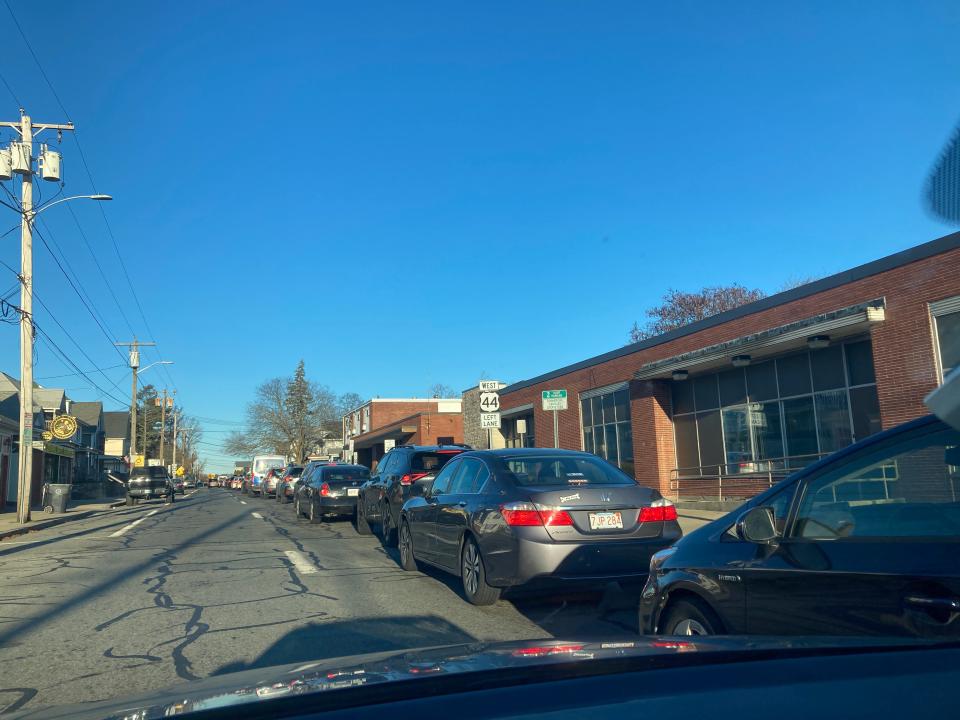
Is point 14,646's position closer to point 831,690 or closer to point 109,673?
point 109,673

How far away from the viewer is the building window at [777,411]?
16.2 m

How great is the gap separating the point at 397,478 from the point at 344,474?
5.93m

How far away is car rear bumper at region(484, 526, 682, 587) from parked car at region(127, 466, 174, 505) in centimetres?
3339

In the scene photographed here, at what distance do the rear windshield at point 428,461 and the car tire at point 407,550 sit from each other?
211 cm

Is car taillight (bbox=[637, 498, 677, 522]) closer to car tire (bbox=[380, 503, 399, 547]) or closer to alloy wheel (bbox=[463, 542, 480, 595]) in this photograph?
alloy wheel (bbox=[463, 542, 480, 595])

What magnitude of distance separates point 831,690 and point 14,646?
6.56 m

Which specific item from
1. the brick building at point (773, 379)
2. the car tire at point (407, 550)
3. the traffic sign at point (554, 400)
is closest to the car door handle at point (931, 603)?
the car tire at point (407, 550)

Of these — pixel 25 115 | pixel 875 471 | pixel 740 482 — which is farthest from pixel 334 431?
A: pixel 875 471

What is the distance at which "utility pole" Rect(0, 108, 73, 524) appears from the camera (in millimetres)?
21094

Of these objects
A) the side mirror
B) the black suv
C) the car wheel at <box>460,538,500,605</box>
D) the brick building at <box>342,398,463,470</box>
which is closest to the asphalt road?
the car wheel at <box>460,538,500,605</box>

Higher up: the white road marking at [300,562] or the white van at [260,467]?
the white van at [260,467]

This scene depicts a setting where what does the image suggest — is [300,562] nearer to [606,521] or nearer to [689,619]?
[606,521]

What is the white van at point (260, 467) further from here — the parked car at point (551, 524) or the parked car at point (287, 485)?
the parked car at point (551, 524)

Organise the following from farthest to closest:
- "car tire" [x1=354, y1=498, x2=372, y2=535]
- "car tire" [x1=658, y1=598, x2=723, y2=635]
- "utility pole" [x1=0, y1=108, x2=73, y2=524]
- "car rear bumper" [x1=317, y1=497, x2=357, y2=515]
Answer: "utility pole" [x1=0, y1=108, x2=73, y2=524] → "car rear bumper" [x1=317, y1=497, x2=357, y2=515] → "car tire" [x1=354, y1=498, x2=372, y2=535] → "car tire" [x1=658, y1=598, x2=723, y2=635]
